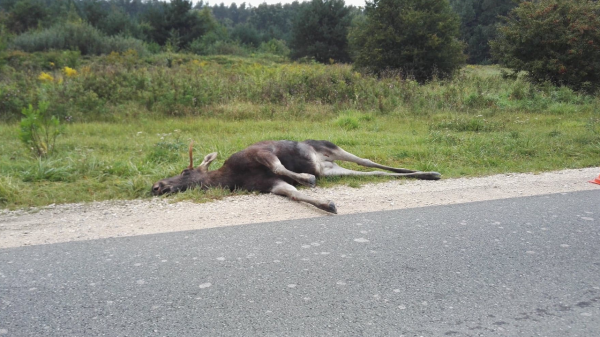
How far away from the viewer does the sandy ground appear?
482 centimetres

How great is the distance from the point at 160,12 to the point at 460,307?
47.8 metres

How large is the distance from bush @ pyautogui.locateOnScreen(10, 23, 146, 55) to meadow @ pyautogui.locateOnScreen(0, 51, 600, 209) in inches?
742

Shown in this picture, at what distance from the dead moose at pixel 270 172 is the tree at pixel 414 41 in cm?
1426

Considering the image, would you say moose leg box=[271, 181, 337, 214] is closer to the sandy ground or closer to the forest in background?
the sandy ground

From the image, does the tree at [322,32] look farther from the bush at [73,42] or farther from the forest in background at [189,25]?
the bush at [73,42]

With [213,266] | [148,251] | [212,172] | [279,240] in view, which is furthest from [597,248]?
[212,172]

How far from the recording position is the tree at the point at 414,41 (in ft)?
69.0

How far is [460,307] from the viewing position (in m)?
3.09

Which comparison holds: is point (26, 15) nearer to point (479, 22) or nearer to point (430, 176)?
point (479, 22)

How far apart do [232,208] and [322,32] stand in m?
38.1

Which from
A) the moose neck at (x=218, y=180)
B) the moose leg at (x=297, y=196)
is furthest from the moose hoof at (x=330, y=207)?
the moose neck at (x=218, y=180)

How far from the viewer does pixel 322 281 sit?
3457 millimetres

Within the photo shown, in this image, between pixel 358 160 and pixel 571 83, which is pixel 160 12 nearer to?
pixel 571 83

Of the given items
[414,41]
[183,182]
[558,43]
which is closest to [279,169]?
[183,182]
